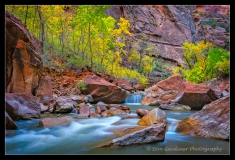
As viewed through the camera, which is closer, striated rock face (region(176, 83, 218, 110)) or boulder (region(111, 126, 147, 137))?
boulder (region(111, 126, 147, 137))

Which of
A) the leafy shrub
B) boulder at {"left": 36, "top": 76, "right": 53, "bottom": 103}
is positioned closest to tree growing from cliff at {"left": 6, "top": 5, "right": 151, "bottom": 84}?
the leafy shrub

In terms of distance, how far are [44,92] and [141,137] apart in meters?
7.83

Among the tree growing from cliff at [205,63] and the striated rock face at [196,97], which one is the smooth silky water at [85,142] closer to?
the striated rock face at [196,97]

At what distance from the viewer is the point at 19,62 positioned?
29.1 feet

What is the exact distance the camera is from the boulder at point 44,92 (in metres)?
10.8

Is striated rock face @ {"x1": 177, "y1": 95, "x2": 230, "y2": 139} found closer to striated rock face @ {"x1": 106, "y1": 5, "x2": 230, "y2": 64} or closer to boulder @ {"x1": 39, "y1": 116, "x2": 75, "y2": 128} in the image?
boulder @ {"x1": 39, "y1": 116, "x2": 75, "y2": 128}

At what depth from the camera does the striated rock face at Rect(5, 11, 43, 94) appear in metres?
7.96

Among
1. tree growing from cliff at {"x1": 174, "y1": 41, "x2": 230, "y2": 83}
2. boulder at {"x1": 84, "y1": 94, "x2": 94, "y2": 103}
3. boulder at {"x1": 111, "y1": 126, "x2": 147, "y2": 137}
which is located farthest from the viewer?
tree growing from cliff at {"x1": 174, "y1": 41, "x2": 230, "y2": 83}

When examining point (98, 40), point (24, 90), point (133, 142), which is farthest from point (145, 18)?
point (133, 142)

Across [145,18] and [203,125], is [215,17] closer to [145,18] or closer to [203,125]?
[145,18]

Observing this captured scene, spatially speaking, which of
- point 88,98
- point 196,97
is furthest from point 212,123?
point 88,98

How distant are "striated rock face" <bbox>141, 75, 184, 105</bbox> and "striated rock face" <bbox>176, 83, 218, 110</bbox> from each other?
61.0 inches

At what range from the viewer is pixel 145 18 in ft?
183

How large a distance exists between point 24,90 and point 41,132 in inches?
138
